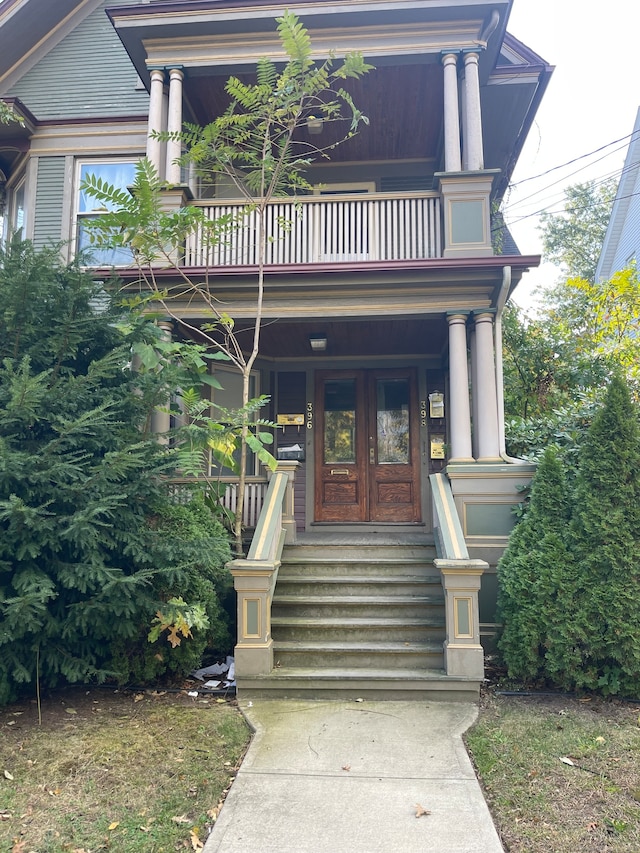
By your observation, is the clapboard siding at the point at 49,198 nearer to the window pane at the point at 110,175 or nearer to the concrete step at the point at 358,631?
the window pane at the point at 110,175

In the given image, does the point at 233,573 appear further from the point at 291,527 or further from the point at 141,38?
the point at 141,38

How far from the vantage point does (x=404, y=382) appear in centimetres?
866

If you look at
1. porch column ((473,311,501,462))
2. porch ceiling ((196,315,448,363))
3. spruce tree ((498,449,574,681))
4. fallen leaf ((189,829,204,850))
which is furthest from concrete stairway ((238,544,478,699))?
porch ceiling ((196,315,448,363))

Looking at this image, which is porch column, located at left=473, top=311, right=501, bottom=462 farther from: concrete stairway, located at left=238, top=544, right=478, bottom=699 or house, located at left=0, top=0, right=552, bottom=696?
concrete stairway, located at left=238, top=544, right=478, bottom=699

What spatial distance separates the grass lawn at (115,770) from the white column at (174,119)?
5.62 metres

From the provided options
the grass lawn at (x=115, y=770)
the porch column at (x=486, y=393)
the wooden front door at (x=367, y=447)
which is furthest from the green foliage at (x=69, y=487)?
the wooden front door at (x=367, y=447)

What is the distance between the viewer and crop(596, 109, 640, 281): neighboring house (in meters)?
17.3

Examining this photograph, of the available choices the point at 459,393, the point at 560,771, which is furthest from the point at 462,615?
the point at 459,393

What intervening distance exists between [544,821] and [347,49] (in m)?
7.69

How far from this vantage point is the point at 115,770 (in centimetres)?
342

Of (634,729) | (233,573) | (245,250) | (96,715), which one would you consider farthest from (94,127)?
(634,729)

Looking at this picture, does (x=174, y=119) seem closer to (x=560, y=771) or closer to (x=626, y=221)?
(x=560, y=771)

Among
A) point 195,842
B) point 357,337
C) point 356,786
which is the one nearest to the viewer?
point 195,842

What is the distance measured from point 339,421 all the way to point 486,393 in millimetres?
2666
